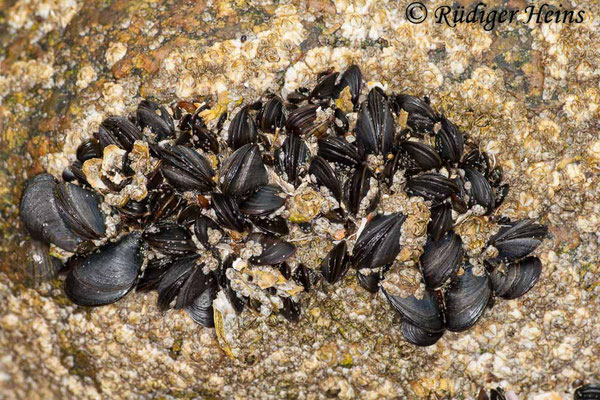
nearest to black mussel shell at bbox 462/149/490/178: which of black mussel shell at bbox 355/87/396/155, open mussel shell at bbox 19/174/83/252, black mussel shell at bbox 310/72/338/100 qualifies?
black mussel shell at bbox 355/87/396/155

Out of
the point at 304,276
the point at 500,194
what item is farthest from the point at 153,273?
the point at 500,194

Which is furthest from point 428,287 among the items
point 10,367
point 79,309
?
point 10,367

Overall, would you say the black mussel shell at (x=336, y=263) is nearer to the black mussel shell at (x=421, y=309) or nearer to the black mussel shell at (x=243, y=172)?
the black mussel shell at (x=421, y=309)

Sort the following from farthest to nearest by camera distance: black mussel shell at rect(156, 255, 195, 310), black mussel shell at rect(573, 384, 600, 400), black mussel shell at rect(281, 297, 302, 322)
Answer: black mussel shell at rect(573, 384, 600, 400), black mussel shell at rect(281, 297, 302, 322), black mussel shell at rect(156, 255, 195, 310)

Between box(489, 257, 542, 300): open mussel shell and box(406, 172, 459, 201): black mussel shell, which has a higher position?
box(406, 172, 459, 201): black mussel shell

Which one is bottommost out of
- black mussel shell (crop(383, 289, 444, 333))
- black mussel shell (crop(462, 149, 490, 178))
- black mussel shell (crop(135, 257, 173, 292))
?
black mussel shell (crop(383, 289, 444, 333))

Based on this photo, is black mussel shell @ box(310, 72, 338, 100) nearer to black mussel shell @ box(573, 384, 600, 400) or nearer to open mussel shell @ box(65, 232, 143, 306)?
open mussel shell @ box(65, 232, 143, 306)
